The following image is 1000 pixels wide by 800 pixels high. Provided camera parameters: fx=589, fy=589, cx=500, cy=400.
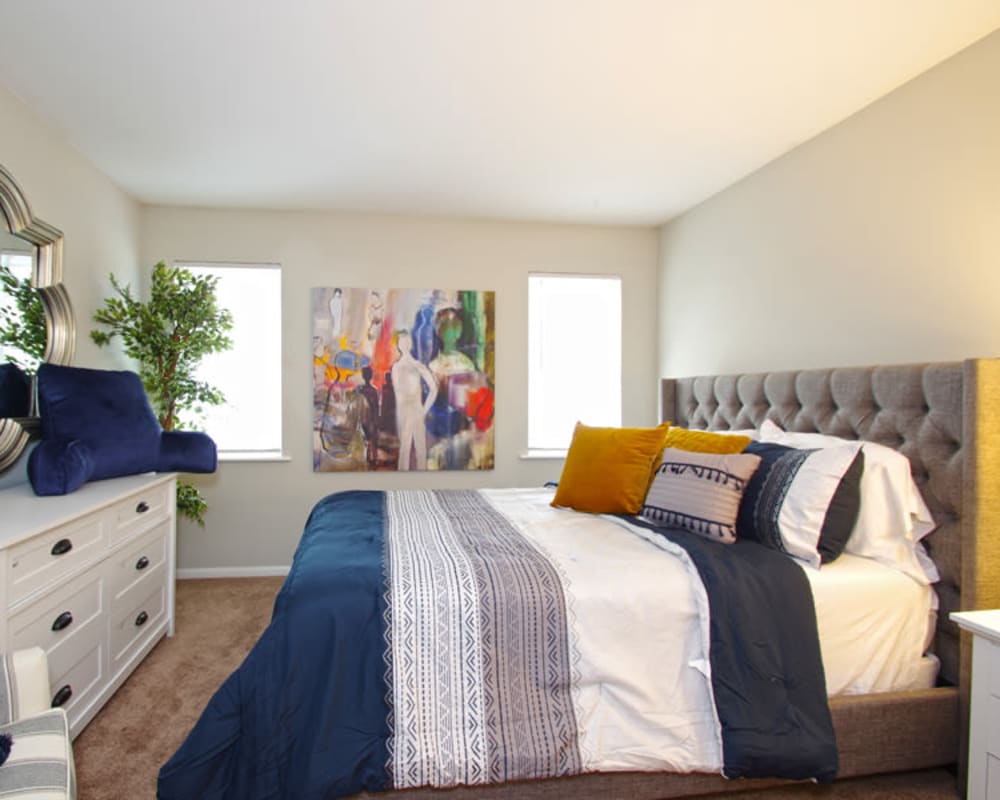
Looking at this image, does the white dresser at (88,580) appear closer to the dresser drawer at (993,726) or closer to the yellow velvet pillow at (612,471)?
the yellow velvet pillow at (612,471)

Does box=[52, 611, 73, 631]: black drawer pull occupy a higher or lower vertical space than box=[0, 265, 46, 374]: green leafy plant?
lower

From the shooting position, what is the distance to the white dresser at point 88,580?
1.80m

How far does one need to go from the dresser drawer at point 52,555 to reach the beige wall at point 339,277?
177 cm

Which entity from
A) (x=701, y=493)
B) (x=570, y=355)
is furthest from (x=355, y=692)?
(x=570, y=355)

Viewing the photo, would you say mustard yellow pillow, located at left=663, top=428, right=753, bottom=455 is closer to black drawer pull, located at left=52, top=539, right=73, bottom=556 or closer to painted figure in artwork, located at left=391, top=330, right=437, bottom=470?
painted figure in artwork, located at left=391, top=330, right=437, bottom=470

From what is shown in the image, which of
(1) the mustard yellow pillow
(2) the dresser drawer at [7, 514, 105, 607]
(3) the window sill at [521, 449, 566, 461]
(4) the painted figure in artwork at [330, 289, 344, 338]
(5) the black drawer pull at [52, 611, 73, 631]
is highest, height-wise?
(4) the painted figure in artwork at [330, 289, 344, 338]

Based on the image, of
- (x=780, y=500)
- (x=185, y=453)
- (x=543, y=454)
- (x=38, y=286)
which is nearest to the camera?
(x=780, y=500)

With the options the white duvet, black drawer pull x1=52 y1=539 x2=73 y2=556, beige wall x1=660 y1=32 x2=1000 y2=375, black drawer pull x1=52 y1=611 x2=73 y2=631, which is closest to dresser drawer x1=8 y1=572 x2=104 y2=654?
black drawer pull x1=52 y1=611 x2=73 y2=631

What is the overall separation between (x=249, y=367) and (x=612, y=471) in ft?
8.95

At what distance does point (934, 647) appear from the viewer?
1.96 meters

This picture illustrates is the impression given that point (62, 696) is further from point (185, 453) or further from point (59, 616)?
point (185, 453)

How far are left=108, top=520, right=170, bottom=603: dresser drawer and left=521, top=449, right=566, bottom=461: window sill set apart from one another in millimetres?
2330

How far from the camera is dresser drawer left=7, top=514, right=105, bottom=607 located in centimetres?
175

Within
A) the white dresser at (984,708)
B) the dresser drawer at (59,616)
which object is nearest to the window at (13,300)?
the dresser drawer at (59,616)
